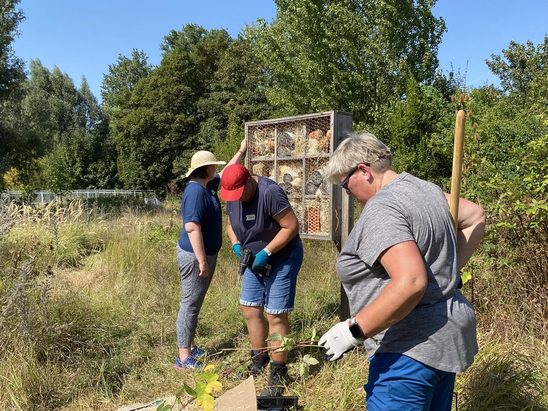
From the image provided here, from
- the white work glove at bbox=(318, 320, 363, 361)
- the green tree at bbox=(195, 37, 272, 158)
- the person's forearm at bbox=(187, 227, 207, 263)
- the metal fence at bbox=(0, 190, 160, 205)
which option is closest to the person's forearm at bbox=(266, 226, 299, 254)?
the person's forearm at bbox=(187, 227, 207, 263)

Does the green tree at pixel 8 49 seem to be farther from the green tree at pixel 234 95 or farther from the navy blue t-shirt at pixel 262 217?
the navy blue t-shirt at pixel 262 217

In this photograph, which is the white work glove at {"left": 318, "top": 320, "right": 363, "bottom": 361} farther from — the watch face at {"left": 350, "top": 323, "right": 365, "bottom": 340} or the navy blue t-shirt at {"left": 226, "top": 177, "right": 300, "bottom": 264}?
the navy blue t-shirt at {"left": 226, "top": 177, "right": 300, "bottom": 264}

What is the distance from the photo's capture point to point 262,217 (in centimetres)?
357

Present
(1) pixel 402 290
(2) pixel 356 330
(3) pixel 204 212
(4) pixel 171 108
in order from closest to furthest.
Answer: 1. (1) pixel 402 290
2. (2) pixel 356 330
3. (3) pixel 204 212
4. (4) pixel 171 108

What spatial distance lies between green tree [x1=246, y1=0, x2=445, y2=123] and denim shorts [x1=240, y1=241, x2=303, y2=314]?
12326 millimetres

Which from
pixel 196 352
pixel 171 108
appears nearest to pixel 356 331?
pixel 196 352

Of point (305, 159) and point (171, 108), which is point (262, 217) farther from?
point (171, 108)

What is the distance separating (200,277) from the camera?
13.0 feet

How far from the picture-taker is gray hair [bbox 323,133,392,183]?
73.5 inches

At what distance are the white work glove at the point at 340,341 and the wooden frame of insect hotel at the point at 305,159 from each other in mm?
2429

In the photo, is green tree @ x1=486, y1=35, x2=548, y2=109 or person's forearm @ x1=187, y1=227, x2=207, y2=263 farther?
green tree @ x1=486, y1=35, x2=548, y2=109

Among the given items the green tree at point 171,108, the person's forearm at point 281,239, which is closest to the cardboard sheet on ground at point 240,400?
the person's forearm at point 281,239

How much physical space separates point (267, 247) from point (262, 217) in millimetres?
236

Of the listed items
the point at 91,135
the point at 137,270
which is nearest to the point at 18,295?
the point at 137,270
